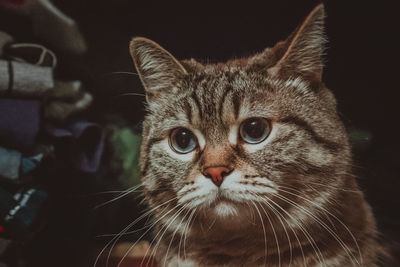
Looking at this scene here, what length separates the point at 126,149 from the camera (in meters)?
1.08

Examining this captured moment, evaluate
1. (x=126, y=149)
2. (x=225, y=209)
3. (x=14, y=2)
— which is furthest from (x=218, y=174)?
(x=14, y=2)

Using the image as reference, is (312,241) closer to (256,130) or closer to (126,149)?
(256,130)

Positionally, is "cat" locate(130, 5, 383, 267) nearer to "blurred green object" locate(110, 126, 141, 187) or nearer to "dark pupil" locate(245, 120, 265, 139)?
"dark pupil" locate(245, 120, 265, 139)

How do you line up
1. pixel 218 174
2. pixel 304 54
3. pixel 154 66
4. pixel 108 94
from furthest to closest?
pixel 108 94 → pixel 154 66 → pixel 304 54 → pixel 218 174

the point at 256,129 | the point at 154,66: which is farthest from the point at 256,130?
the point at 154,66

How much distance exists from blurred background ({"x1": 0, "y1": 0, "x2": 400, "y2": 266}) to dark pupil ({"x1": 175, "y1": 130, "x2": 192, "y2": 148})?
331 mm

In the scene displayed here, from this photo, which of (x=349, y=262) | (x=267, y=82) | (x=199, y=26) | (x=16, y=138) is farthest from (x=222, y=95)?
(x=16, y=138)

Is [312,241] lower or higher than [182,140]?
lower

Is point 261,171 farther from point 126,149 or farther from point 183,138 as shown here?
point 126,149

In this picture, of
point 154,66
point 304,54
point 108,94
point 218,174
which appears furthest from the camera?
point 108,94

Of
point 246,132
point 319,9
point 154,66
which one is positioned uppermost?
point 319,9

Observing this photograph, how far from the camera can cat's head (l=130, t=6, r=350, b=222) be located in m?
0.63

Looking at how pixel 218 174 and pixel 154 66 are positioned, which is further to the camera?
pixel 154 66

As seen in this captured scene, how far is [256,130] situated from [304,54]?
23 centimetres
